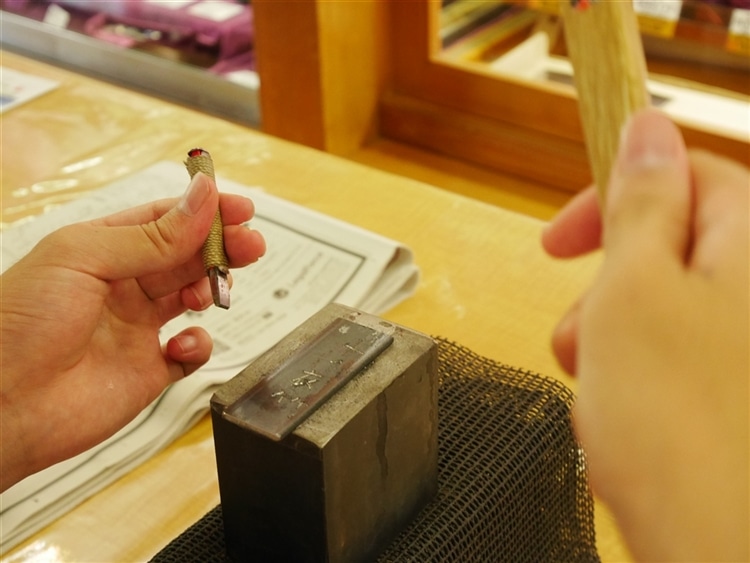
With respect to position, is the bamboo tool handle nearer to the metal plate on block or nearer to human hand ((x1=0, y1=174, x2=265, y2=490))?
the metal plate on block

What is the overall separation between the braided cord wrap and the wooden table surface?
0.67ft

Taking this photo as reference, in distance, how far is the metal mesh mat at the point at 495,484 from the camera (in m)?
0.57

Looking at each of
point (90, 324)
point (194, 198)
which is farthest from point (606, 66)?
point (90, 324)

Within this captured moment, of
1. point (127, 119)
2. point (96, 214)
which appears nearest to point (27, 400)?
point (96, 214)

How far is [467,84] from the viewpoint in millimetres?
1576

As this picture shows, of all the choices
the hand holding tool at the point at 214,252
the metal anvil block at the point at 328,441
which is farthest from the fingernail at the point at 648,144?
the hand holding tool at the point at 214,252

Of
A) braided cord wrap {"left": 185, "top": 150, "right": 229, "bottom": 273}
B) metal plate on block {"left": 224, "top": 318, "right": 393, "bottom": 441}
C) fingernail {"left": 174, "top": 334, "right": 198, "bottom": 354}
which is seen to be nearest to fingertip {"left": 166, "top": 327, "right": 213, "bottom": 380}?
fingernail {"left": 174, "top": 334, "right": 198, "bottom": 354}

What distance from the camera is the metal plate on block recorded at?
1.64 feet

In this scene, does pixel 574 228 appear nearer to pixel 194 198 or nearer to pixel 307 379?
pixel 307 379

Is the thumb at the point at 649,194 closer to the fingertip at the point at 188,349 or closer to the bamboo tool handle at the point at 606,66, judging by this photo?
the bamboo tool handle at the point at 606,66

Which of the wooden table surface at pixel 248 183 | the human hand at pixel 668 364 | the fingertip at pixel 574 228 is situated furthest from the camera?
the wooden table surface at pixel 248 183

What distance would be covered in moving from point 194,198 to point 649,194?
0.38 metres

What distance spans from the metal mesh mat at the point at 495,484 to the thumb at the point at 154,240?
0.62ft

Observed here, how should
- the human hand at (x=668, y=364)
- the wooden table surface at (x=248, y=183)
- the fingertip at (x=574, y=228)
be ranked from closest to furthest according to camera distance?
the human hand at (x=668, y=364)
the fingertip at (x=574, y=228)
the wooden table surface at (x=248, y=183)
